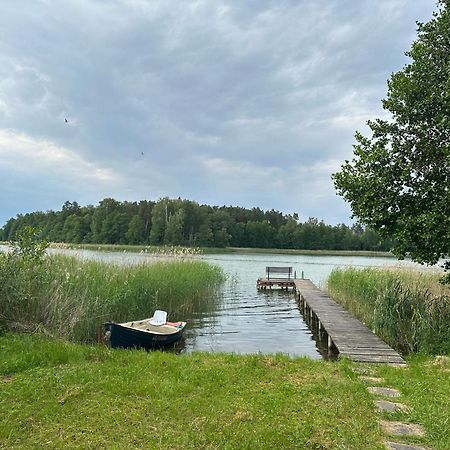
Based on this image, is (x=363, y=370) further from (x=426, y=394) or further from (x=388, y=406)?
(x=388, y=406)

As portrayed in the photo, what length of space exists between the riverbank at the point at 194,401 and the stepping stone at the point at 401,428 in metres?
0.09

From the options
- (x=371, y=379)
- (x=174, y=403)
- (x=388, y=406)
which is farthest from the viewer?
(x=371, y=379)

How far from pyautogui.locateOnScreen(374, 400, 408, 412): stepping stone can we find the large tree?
15.1ft

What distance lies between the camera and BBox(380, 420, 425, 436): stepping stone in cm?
436

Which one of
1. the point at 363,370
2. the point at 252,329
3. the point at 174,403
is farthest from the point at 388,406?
the point at 252,329

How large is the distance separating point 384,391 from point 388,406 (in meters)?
0.70

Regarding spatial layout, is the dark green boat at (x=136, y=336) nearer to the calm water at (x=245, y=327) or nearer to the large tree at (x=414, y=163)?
the calm water at (x=245, y=327)

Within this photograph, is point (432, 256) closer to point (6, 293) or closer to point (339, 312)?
point (339, 312)

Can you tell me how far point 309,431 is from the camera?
14.1 ft

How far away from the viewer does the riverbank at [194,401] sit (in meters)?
4.15

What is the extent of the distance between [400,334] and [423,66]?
626 centimetres

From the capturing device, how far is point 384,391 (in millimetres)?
5828

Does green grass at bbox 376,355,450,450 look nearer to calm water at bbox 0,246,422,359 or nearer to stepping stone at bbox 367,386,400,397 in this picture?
stepping stone at bbox 367,386,400,397

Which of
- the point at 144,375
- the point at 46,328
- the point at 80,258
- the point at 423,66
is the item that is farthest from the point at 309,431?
the point at 80,258
